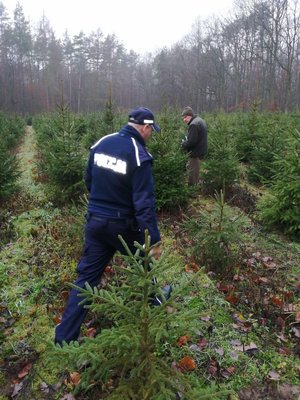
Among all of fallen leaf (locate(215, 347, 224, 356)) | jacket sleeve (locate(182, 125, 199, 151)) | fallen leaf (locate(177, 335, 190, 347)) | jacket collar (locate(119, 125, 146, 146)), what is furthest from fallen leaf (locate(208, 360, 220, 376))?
jacket sleeve (locate(182, 125, 199, 151))

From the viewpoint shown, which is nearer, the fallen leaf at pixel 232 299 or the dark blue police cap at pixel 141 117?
the dark blue police cap at pixel 141 117

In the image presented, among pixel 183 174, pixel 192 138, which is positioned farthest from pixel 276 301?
pixel 192 138

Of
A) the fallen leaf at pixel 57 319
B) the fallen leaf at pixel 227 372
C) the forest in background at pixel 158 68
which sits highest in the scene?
the forest in background at pixel 158 68

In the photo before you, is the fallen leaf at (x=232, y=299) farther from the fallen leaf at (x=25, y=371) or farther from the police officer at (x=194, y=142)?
the police officer at (x=194, y=142)

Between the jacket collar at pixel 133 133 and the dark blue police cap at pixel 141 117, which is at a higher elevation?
the dark blue police cap at pixel 141 117

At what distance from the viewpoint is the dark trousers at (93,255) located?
3328 mm

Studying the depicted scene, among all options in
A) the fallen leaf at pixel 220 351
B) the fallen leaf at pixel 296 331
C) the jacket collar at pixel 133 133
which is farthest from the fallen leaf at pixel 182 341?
the jacket collar at pixel 133 133

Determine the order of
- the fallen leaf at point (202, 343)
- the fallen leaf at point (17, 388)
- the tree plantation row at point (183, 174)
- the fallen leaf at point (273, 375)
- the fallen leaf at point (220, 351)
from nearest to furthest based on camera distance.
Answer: the fallen leaf at point (17, 388) → the fallen leaf at point (273, 375) → the fallen leaf at point (220, 351) → the fallen leaf at point (202, 343) → the tree plantation row at point (183, 174)

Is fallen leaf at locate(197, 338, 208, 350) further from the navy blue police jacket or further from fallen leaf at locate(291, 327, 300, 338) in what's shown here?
the navy blue police jacket

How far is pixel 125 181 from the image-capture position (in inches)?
134

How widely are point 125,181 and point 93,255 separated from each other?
2.81ft

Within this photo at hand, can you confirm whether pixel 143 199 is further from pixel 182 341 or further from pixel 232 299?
pixel 232 299

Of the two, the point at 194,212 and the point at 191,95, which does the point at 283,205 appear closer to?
the point at 194,212

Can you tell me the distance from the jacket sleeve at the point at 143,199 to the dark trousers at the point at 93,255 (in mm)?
229
